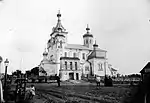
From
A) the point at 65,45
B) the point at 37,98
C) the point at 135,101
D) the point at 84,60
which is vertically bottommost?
the point at 37,98

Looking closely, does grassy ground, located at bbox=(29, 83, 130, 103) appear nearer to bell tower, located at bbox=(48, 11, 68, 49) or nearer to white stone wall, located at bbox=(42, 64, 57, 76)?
white stone wall, located at bbox=(42, 64, 57, 76)

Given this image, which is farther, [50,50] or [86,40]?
[86,40]

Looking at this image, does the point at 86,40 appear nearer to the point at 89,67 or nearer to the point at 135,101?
the point at 89,67

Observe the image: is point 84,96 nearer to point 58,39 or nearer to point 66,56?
point 58,39

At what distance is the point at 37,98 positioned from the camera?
2.31 meters

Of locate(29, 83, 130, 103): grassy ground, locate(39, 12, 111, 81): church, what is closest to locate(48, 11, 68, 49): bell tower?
locate(39, 12, 111, 81): church

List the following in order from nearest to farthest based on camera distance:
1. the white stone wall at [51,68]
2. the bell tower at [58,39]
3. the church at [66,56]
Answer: the white stone wall at [51,68]
the church at [66,56]
the bell tower at [58,39]

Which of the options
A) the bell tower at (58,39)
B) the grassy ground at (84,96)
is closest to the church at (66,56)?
the bell tower at (58,39)

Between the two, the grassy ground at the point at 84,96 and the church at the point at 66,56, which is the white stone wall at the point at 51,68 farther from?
the grassy ground at the point at 84,96

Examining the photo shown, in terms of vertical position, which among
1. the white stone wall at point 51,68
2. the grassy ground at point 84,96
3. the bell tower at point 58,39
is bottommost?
the grassy ground at point 84,96

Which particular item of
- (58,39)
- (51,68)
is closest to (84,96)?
(51,68)

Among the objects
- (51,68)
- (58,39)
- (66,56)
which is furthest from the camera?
(66,56)

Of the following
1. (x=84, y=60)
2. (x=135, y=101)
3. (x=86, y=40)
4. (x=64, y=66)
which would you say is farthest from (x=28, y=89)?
(x=86, y=40)

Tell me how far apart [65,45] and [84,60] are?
295 cm
